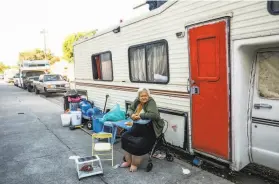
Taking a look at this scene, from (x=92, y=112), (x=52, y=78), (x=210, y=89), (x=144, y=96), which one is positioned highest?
(x=52, y=78)

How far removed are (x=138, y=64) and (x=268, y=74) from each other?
3.16 m

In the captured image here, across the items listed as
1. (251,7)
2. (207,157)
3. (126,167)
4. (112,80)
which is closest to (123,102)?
(112,80)

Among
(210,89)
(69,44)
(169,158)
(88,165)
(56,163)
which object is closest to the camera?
(210,89)

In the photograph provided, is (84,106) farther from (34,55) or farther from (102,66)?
(34,55)

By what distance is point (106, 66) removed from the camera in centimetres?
799

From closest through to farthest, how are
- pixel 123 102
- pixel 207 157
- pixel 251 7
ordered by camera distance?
pixel 251 7 < pixel 207 157 < pixel 123 102

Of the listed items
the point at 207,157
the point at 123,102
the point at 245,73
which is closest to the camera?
the point at 245,73

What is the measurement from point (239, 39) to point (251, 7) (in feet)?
1.52

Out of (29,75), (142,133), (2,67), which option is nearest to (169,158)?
(142,133)

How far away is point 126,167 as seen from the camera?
490 cm

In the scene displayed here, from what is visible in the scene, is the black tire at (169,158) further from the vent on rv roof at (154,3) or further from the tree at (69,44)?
the tree at (69,44)

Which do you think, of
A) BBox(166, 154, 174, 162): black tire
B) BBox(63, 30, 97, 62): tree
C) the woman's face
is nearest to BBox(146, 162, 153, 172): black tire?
BBox(166, 154, 174, 162): black tire

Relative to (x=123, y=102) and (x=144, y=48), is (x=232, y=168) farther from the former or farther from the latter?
(x=123, y=102)

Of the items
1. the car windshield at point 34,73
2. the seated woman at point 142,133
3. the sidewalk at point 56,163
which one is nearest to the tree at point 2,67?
the car windshield at point 34,73
